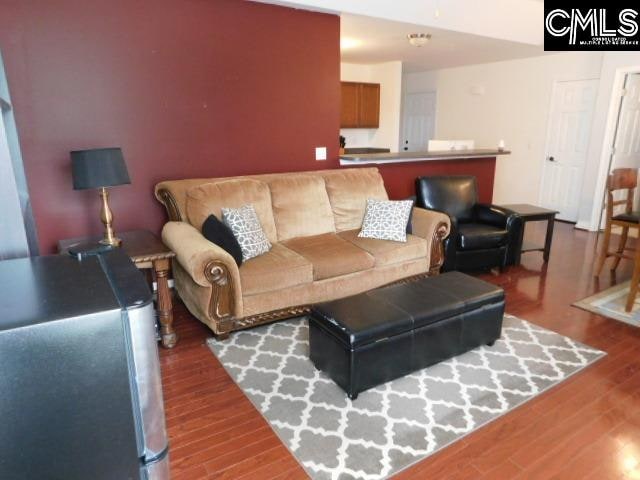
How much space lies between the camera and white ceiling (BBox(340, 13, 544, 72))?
14.0 ft

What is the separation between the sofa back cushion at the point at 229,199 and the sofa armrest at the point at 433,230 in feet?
4.03

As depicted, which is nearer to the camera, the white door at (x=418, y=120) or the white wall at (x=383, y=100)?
the white wall at (x=383, y=100)

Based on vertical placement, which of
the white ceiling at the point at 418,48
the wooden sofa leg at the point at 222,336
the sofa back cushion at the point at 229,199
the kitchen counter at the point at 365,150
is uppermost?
the white ceiling at the point at 418,48

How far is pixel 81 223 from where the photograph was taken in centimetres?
314

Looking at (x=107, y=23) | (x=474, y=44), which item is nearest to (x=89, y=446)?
(x=107, y=23)

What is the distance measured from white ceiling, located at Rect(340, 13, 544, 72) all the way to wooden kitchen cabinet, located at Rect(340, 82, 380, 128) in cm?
40

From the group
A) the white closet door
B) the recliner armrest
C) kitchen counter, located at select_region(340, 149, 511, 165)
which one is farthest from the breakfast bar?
the white closet door

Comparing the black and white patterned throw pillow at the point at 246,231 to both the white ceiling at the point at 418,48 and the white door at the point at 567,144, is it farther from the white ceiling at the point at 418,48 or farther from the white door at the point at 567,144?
→ the white door at the point at 567,144

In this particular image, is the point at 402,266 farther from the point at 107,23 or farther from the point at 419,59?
the point at 419,59

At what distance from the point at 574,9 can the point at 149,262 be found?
216 inches

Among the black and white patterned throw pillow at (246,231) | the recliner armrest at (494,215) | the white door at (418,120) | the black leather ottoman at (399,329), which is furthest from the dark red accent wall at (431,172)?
the white door at (418,120)

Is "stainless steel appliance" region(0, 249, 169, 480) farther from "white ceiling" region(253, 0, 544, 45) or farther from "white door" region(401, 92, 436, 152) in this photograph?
"white door" region(401, 92, 436, 152)

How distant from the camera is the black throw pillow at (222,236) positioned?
2.76m

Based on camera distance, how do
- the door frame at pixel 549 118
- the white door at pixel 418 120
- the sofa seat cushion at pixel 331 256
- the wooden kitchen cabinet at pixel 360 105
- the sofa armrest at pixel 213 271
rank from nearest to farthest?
1. the sofa armrest at pixel 213 271
2. the sofa seat cushion at pixel 331 256
3. the door frame at pixel 549 118
4. the wooden kitchen cabinet at pixel 360 105
5. the white door at pixel 418 120
